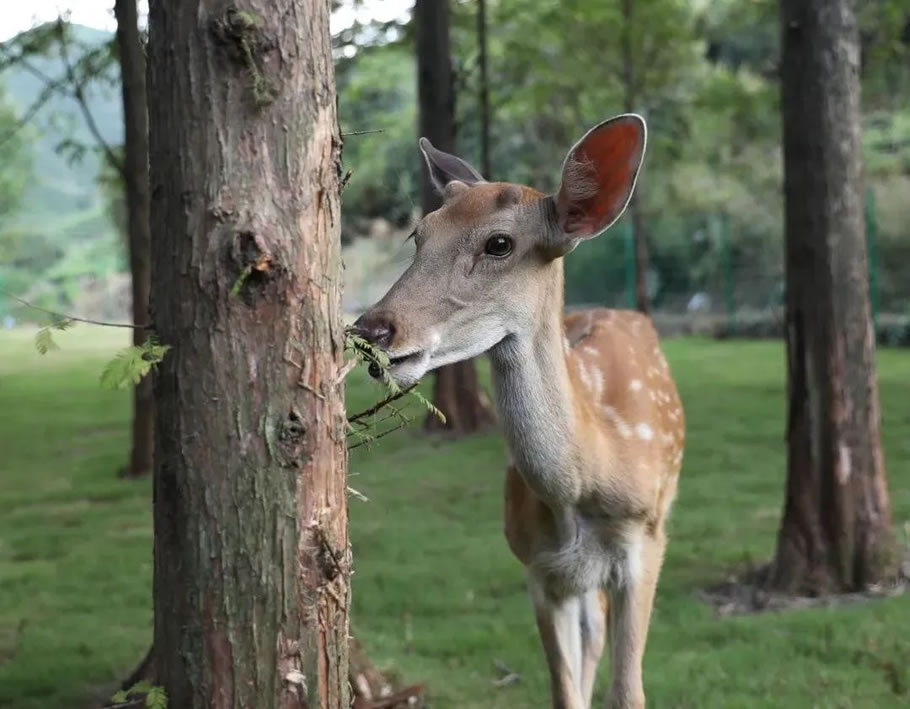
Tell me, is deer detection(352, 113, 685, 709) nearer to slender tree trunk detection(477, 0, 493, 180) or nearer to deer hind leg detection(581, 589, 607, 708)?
deer hind leg detection(581, 589, 607, 708)

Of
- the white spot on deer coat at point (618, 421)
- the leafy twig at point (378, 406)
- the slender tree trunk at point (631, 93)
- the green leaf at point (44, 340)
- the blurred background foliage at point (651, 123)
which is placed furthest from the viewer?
the slender tree trunk at point (631, 93)

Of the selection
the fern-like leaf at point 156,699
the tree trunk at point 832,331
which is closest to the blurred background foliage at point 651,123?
the tree trunk at point 832,331

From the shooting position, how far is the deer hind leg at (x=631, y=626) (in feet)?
12.3

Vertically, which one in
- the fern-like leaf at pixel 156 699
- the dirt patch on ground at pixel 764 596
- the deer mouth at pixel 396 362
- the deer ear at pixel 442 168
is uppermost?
the deer ear at pixel 442 168

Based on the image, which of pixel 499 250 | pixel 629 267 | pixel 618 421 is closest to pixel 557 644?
pixel 618 421

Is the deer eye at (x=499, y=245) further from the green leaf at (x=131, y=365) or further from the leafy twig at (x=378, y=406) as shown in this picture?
the green leaf at (x=131, y=365)

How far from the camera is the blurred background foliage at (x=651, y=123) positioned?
41.0 feet

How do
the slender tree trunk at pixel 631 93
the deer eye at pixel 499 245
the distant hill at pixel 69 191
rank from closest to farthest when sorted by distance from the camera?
the deer eye at pixel 499 245
the distant hill at pixel 69 191
the slender tree trunk at pixel 631 93

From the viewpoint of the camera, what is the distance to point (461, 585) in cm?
587

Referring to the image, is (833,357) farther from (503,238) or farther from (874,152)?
(874,152)

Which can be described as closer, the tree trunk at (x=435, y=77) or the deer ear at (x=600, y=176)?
the deer ear at (x=600, y=176)

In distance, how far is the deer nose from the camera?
283cm

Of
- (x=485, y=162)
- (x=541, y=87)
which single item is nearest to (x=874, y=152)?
(x=541, y=87)

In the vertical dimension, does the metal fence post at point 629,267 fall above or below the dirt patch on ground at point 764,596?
above
